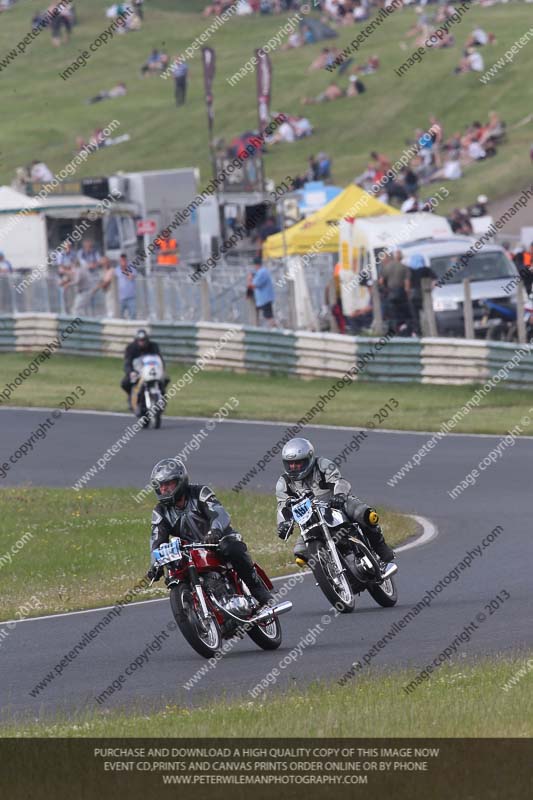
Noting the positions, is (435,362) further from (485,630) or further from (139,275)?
(485,630)

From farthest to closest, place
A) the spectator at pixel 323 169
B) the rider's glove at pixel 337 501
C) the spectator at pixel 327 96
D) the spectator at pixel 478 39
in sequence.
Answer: the spectator at pixel 327 96, the spectator at pixel 478 39, the spectator at pixel 323 169, the rider's glove at pixel 337 501

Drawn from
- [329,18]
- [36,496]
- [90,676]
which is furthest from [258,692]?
[329,18]

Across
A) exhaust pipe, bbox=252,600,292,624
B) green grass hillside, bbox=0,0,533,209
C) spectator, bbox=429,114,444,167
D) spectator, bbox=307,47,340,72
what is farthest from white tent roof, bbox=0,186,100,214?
exhaust pipe, bbox=252,600,292,624

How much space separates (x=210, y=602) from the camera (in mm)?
10539

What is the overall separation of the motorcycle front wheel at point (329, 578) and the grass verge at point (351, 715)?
7.93 ft

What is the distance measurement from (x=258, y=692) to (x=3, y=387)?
73.6 ft

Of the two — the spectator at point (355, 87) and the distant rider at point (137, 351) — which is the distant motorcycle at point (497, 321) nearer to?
the distant rider at point (137, 351)

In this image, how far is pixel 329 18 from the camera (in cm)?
6838

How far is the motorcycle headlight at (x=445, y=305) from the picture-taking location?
28575 millimetres

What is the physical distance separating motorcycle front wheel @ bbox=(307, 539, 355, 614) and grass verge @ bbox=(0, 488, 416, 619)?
2400 millimetres

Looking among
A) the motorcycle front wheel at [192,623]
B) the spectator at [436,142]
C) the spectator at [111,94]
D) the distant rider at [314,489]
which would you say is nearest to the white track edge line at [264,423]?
the distant rider at [314,489]

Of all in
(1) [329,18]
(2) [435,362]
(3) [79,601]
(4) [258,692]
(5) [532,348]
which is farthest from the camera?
(1) [329,18]

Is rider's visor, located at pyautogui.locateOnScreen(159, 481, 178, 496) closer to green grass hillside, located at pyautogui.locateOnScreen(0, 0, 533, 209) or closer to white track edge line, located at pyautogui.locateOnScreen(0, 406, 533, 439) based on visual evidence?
white track edge line, located at pyautogui.locateOnScreen(0, 406, 533, 439)
